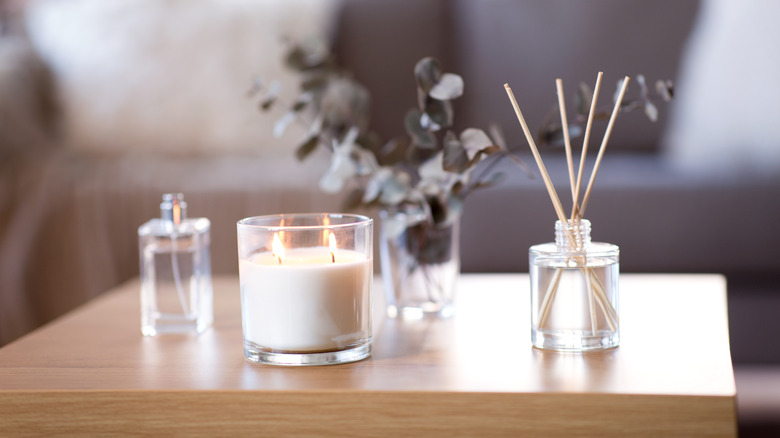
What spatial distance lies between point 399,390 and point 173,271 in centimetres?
35

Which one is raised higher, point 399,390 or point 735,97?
point 735,97

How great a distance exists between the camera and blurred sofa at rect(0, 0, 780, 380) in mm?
1628

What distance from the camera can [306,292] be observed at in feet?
2.23

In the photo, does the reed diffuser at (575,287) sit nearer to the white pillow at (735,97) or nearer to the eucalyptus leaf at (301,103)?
the eucalyptus leaf at (301,103)

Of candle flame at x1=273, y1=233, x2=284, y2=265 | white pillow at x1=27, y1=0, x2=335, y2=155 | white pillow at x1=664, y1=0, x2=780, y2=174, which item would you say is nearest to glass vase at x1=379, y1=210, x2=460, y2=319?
candle flame at x1=273, y1=233, x2=284, y2=265

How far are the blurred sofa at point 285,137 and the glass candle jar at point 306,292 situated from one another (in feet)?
3.22

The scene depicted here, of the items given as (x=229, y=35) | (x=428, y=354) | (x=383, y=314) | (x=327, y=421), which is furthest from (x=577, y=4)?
(x=327, y=421)

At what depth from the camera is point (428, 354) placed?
0.73 metres

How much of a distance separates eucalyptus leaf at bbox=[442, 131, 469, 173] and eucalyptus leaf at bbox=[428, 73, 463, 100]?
0.04 m

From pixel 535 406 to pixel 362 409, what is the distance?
0.37 feet

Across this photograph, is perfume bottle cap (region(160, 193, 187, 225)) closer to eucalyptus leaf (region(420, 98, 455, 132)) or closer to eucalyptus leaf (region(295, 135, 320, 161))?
eucalyptus leaf (region(295, 135, 320, 161))

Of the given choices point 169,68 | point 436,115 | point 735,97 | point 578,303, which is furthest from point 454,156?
point 169,68

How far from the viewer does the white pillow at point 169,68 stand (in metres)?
1.99

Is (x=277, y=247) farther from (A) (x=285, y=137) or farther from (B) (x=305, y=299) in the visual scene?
(A) (x=285, y=137)
